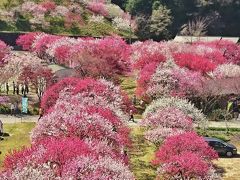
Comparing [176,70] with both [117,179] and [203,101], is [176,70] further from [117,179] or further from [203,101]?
[117,179]

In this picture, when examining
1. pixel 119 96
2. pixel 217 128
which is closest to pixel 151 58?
pixel 217 128

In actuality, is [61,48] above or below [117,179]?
above

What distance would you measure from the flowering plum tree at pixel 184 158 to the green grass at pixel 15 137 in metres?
14.4

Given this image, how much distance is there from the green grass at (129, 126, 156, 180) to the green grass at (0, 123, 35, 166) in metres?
10.1

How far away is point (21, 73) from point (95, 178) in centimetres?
3600

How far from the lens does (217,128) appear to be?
51.4 meters

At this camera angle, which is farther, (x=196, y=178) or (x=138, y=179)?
(x=138, y=179)

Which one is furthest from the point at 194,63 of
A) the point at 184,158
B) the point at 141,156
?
the point at 184,158

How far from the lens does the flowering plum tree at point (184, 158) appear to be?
29.3m

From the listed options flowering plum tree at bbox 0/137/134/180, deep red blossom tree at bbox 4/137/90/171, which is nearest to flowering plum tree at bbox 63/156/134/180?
flowering plum tree at bbox 0/137/134/180

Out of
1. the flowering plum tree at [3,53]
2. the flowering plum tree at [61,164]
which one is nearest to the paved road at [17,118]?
the flowering plum tree at [3,53]

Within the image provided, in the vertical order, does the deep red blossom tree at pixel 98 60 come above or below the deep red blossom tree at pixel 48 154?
above

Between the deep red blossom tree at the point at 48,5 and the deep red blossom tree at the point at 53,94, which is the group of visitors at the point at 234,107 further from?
the deep red blossom tree at the point at 48,5

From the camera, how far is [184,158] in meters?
29.6
